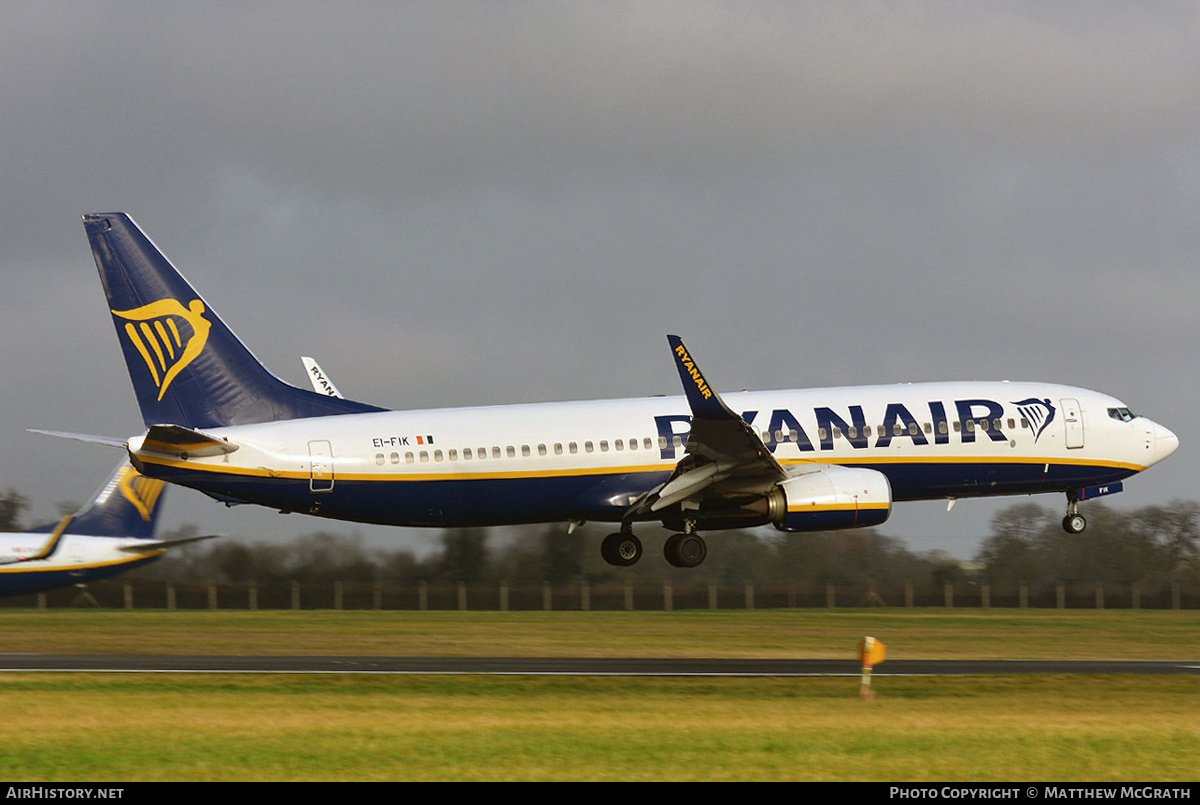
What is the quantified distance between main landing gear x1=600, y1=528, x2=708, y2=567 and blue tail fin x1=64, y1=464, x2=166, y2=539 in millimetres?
19109

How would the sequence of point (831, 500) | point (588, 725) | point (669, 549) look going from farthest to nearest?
point (669, 549) < point (831, 500) < point (588, 725)

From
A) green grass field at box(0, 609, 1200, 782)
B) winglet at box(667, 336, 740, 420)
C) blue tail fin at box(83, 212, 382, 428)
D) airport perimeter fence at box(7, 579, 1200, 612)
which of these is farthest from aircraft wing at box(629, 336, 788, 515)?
airport perimeter fence at box(7, 579, 1200, 612)

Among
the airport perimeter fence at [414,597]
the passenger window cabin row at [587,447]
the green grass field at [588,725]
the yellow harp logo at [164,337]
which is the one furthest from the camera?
the airport perimeter fence at [414,597]

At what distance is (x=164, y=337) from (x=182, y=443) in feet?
12.7

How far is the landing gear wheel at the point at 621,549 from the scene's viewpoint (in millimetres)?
45250

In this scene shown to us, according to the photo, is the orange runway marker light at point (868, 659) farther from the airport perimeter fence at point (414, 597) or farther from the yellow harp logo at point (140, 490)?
the airport perimeter fence at point (414, 597)

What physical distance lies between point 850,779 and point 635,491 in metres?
22.9

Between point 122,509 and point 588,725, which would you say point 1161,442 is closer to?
point 588,725

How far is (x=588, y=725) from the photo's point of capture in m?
24.6

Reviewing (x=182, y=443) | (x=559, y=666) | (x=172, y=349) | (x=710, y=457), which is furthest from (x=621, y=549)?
(x=172, y=349)

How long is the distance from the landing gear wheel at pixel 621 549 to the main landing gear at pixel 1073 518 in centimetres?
1388

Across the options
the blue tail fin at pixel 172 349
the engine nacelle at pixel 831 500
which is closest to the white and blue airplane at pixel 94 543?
the blue tail fin at pixel 172 349

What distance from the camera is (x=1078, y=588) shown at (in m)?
69.6

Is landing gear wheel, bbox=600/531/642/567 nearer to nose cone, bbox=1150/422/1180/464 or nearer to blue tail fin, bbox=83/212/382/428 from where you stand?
blue tail fin, bbox=83/212/382/428
